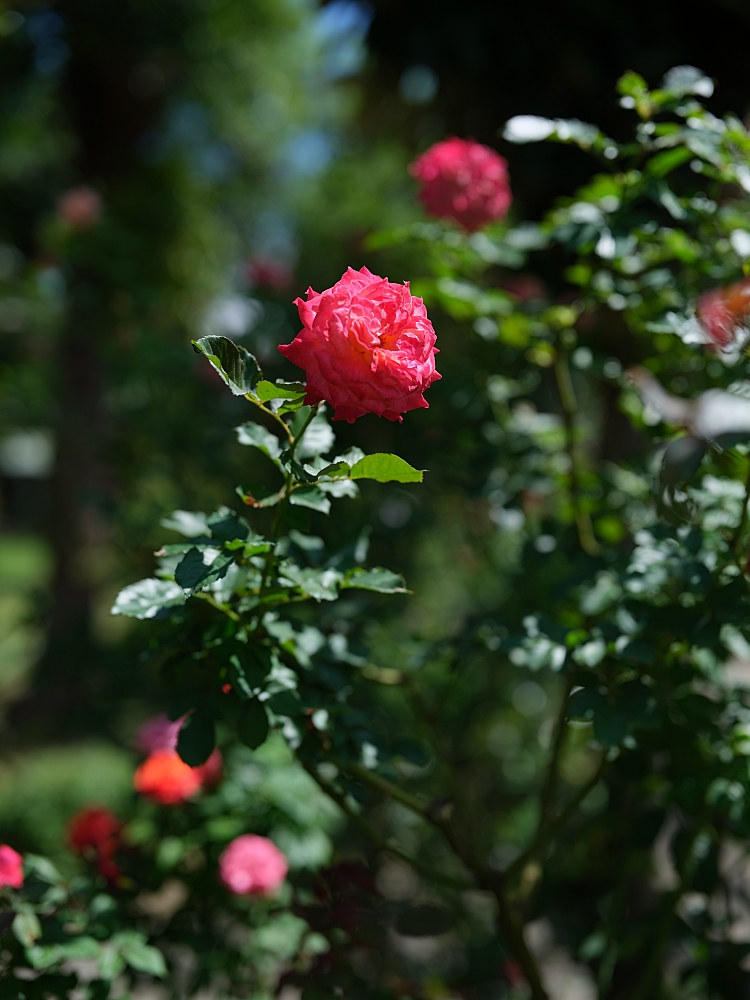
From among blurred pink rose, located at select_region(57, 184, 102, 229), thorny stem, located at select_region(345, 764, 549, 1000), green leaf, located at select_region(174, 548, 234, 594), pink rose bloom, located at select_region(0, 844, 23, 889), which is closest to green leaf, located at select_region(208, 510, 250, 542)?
green leaf, located at select_region(174, 548, 234, 594)

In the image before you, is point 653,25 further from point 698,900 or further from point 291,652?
point 698,900

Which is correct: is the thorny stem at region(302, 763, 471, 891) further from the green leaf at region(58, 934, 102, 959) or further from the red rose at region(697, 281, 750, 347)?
the red rose at region(697, 281, 750, 347)

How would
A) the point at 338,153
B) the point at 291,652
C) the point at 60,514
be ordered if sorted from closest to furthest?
the point at 291,652, the point at 338,153, the point at 60,514

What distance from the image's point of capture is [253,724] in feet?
2.70

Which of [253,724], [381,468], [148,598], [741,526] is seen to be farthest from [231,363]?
[741,526]

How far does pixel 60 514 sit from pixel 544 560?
467cm

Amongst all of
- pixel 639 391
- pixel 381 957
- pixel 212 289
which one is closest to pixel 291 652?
pixel 639 391

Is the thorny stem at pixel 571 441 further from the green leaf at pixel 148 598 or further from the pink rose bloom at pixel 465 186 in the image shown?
the green leaf at pixel 148 598

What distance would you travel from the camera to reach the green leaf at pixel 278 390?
2.19 ft

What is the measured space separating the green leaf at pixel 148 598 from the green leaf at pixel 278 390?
0.74 ft

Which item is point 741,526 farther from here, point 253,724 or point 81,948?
point 81,948

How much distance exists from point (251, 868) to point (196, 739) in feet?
1.56

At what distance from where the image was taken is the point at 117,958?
970mm

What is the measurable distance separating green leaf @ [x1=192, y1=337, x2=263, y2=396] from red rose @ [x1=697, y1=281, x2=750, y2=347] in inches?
22.6
